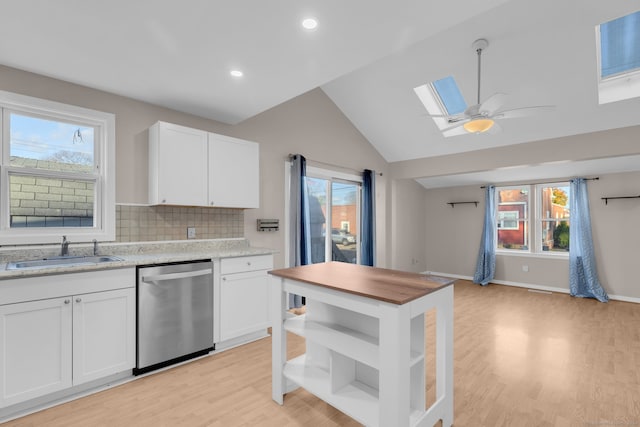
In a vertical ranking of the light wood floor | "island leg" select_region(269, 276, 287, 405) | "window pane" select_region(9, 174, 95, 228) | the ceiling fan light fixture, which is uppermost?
the ceiling fan light fixture

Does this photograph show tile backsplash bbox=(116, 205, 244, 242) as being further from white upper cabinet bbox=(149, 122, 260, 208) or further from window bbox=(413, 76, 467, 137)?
window bbox=(413, 76, 467, 137)

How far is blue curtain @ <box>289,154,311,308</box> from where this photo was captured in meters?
4.14

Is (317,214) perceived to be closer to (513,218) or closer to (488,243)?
(488,243)

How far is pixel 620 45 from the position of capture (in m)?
3.22

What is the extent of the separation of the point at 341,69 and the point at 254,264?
6.51 feet

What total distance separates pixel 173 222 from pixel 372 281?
2258 millimetres

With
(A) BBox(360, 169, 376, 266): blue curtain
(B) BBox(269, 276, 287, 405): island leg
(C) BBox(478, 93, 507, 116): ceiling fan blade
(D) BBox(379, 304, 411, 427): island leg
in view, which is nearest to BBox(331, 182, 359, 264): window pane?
(A) BBox(360, 169, 376, 266): blue curtain

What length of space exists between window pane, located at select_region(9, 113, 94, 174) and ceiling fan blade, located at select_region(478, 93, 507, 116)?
11.7 ft

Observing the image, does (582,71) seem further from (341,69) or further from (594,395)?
(594,395)

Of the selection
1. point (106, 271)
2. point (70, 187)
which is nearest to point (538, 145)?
point (106, 271)

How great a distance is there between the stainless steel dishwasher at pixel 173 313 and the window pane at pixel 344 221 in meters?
2.64

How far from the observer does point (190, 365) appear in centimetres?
267

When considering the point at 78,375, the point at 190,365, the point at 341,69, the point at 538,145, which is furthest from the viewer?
the point at 538,145

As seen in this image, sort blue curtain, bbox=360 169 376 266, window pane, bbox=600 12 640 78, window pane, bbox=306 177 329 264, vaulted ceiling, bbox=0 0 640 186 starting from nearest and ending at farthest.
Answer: vaulted ceiling, bbox=0 0 640 186, window pane, bbox=600 12 640 78, window pane, bbox=306 177 329 264, blue curtain, bbox=360 169 376 266
